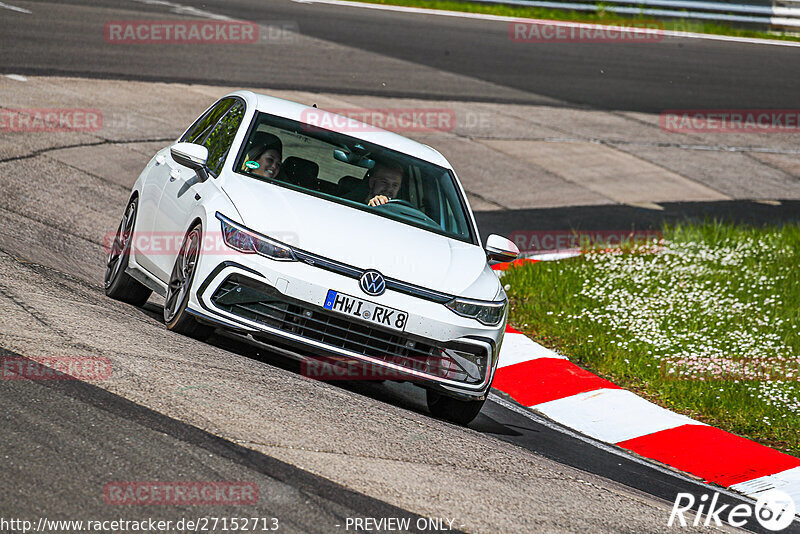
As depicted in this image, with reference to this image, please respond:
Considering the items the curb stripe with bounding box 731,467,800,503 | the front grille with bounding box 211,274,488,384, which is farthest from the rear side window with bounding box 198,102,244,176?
the curb stripe with bounding box 731,467,800,503

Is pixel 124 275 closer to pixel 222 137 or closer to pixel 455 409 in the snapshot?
pixel 222 137

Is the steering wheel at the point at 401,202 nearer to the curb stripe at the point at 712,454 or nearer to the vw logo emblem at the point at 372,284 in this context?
the vw logo emblem at the point at 372,284

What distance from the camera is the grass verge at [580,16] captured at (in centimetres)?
2847

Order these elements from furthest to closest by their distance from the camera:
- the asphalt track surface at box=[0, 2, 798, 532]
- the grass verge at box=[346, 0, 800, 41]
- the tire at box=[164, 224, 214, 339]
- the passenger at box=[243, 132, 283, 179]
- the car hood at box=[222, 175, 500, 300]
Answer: the grass verge at box=[346, 0, 800, 41] < the passenger at box=[243, 132, 283, 179] < the tire at box=[164, 224, 214, 339] < the car hood at box=[222, 175, 500, 300] < the asphalt track surface at box=[0, 2, 798, 532]

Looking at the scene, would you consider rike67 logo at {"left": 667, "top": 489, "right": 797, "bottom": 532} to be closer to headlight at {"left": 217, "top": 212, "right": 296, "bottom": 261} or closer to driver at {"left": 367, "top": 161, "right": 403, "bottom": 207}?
headlight at {"left": 217, "top": 212, "right": 296, "bottom": 261}

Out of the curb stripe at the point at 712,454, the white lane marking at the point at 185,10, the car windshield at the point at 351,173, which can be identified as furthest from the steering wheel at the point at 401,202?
the white lane marking at the point at 185,10

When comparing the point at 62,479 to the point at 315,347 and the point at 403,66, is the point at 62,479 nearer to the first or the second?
the point at 315,347

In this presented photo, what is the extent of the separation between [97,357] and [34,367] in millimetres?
395

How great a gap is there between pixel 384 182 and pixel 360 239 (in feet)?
3.76

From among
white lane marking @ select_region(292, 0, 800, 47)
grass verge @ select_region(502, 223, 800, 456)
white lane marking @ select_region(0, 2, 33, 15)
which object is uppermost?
white lane marking @ select_region(292, 0, 800, 47)

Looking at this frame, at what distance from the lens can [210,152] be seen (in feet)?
24.9

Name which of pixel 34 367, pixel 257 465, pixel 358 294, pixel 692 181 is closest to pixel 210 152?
pixel 358 294

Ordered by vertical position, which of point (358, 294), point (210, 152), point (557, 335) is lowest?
point (557, 335)

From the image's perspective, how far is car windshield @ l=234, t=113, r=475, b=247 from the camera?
282 inches
